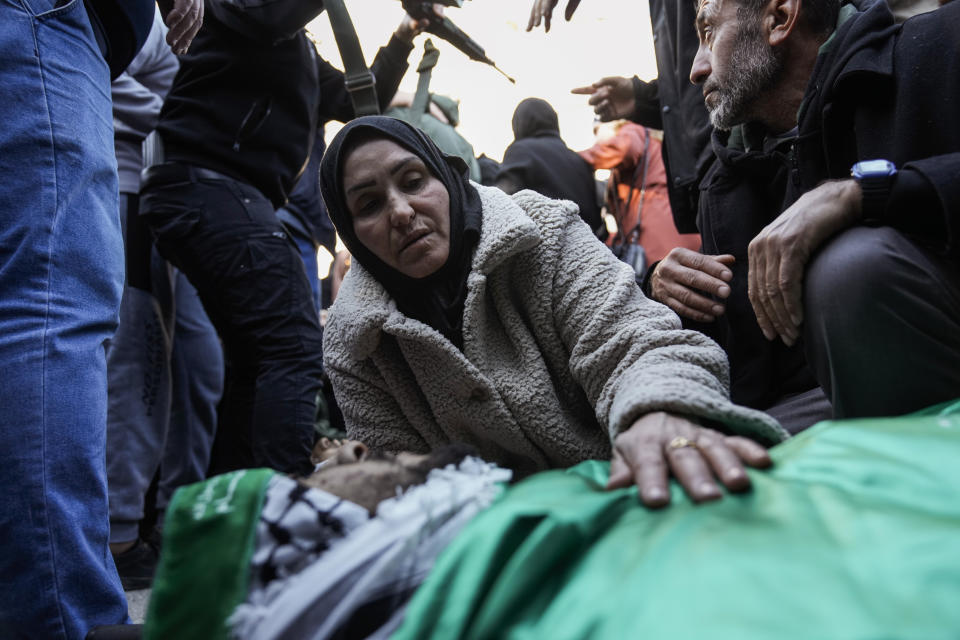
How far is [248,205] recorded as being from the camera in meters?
1.95

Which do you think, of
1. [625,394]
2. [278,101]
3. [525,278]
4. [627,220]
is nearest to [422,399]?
[525,278]

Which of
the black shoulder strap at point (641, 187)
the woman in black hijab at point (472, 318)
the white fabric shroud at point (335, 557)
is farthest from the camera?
the black shoulder strap at point (641, 187)

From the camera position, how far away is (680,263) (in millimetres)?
1509

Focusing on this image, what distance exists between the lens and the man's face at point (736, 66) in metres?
1.66

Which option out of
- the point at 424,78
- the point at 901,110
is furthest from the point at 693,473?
the point at 424,78

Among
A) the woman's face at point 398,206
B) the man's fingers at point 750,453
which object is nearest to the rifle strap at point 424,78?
the woman's face at point 398,206

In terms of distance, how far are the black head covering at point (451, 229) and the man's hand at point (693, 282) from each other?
17.2 inches

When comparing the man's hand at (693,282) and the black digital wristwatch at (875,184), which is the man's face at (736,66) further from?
the black digital wristwatch at (875,184)

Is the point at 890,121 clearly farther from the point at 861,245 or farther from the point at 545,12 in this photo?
the point at 545,12

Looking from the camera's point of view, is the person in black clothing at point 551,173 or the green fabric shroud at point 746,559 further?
the person in black clothing at point 551,173

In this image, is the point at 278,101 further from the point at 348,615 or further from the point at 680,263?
the point at 348,615

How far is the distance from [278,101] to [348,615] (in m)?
1.82

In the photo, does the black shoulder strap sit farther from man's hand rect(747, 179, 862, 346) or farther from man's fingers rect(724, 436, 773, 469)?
man's fingers rect(724, 436, 773, 469)

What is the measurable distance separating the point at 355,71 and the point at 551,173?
1183 mm
